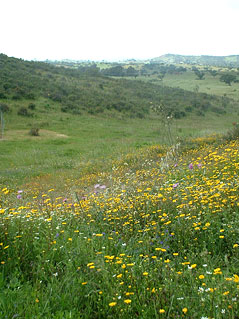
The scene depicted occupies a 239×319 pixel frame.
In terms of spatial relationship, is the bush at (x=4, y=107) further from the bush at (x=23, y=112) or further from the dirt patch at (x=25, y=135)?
the dirt patch at (x=25, y=135)

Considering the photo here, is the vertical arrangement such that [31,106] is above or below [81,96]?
below

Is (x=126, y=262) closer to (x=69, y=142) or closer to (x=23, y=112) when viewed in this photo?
(x=69, y=142)

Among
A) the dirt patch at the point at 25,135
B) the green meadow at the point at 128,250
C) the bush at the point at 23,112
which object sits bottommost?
the dirt patch at the point at 25,135

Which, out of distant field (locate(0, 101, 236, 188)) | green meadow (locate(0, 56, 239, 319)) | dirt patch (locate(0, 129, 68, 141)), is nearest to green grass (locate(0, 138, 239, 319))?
green meadow (locate(0, 56, 239, 319))

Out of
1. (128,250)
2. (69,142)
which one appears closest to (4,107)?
(69,142)

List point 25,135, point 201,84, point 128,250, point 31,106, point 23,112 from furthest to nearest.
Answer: point 201,84 < point 31,106 < point 23,112 < point 25,135 < point 128,250

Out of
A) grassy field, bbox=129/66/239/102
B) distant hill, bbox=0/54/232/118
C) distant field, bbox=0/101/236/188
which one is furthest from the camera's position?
grassy field, bbox=129/66/239/102

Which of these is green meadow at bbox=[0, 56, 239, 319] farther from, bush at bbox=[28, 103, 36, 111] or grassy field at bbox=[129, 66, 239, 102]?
grassy field at bbox=[129, 66, 239, 102]

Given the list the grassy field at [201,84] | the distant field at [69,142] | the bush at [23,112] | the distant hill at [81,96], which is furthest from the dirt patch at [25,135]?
the grassy field at [201,84]

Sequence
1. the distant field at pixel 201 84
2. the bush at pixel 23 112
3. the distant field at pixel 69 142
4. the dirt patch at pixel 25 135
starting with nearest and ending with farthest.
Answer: the distant field at pixel 69 142 → the dirt patch at pixel 25 135 → the bush at pixel 23 112 → the distant field at pixel 201 84

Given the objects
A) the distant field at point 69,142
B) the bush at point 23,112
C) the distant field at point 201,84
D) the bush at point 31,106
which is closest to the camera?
the distant field at point 69,142

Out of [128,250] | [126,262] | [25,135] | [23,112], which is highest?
[126,262]

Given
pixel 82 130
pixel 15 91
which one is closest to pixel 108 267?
pixel 82 130

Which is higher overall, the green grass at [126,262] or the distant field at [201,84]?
the green grass at [126,262]
